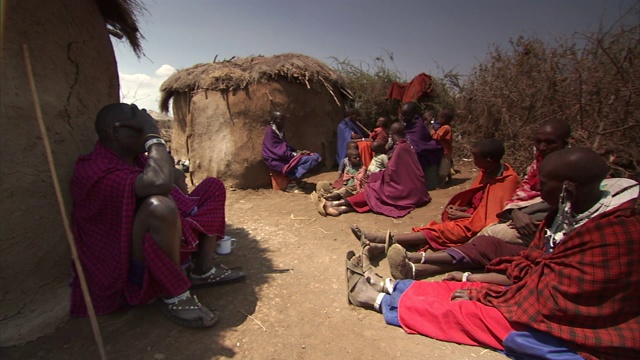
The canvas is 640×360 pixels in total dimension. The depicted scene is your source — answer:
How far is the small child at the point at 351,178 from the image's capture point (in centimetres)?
544

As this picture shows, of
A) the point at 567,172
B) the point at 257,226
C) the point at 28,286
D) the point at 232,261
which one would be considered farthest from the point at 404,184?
the point at 28,286

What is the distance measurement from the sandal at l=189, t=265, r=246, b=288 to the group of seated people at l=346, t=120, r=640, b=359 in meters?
0.92

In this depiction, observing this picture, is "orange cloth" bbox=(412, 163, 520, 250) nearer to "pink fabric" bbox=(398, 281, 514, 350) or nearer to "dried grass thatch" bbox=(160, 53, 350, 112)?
"pink fabric" bbox=(398, 281, 514, 350)

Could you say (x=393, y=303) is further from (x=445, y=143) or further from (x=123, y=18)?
(x=445, y=143)

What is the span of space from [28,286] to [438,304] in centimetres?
256

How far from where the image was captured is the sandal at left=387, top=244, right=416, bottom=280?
2.79m

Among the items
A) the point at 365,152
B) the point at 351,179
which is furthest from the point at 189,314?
the point at 365,152

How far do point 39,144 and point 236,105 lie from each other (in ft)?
14.8

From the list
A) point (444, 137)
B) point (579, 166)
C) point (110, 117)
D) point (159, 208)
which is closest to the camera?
point (579, 166)

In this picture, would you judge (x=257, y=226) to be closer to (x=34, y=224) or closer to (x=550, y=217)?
(x=34, y=224)

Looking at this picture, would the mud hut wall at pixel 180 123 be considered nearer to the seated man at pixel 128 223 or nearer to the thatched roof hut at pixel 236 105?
the thatched roof hut at pixel 236 105

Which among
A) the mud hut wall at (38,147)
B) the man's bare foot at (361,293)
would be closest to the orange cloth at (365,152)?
the man's bare foot at (361,293)

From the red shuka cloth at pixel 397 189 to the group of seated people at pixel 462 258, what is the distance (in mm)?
1825

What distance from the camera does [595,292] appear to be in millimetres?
1740
